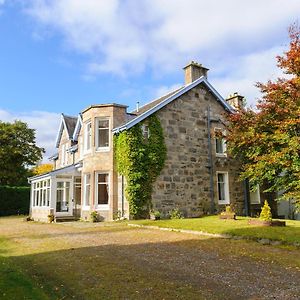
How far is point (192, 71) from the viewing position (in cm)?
2403

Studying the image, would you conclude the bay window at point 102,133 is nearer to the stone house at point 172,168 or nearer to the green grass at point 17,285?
the stone house at point 172,168

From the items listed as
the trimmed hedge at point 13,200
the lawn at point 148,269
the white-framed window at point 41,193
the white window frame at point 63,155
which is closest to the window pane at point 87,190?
the white-framed window at point 41,193

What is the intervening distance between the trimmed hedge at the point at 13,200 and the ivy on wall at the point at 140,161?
58.0 feet

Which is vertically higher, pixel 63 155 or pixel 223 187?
pixel 63 155

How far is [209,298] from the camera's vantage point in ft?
18.6

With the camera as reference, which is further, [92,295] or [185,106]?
[185,106]

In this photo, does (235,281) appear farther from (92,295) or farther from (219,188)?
(219,188)

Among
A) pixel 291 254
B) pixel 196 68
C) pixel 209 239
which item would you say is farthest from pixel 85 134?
pixel 291 254

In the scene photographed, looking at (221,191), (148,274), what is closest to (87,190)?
(221,191)

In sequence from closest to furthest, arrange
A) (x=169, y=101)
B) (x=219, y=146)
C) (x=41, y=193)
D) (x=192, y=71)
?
(x=169, y=101)
(x=192, y=71)
(x=219, y=146)
(x=41, y=193)

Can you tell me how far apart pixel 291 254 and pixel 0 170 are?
3804cm

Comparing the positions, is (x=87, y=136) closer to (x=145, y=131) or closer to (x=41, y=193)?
(x=145, y=131)

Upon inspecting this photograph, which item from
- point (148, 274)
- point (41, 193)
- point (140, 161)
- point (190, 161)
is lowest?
point (148, 274)

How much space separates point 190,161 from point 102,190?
→ 6.09m
